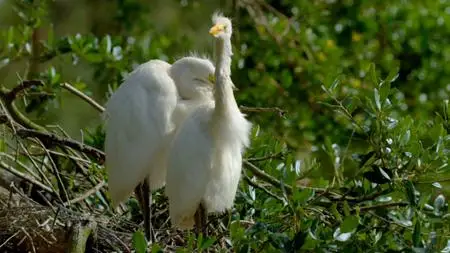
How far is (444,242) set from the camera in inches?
104

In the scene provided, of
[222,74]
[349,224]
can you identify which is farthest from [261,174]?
[349,224]

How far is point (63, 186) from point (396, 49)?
10.1 ft

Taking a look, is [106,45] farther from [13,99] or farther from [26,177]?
[26,177]

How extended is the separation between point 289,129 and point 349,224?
285cm

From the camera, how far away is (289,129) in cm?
540

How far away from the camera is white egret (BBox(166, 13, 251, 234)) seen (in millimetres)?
3391

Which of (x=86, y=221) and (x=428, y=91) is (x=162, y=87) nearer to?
(x=86, y=221)

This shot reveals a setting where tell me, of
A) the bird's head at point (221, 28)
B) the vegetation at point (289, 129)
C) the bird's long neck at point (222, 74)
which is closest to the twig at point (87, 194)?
the vegetation at point (289, 129)

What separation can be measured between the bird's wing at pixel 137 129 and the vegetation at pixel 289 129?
0.44ft

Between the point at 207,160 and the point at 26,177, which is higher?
the point at 207,160

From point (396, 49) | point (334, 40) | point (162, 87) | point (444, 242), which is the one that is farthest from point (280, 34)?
point (444, 242)

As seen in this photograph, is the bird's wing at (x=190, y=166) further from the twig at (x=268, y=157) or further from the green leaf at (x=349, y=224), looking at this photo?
the green leaf at (x=349, y=224)

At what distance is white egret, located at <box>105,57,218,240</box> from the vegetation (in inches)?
5.4

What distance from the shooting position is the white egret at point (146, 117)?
141 inches
